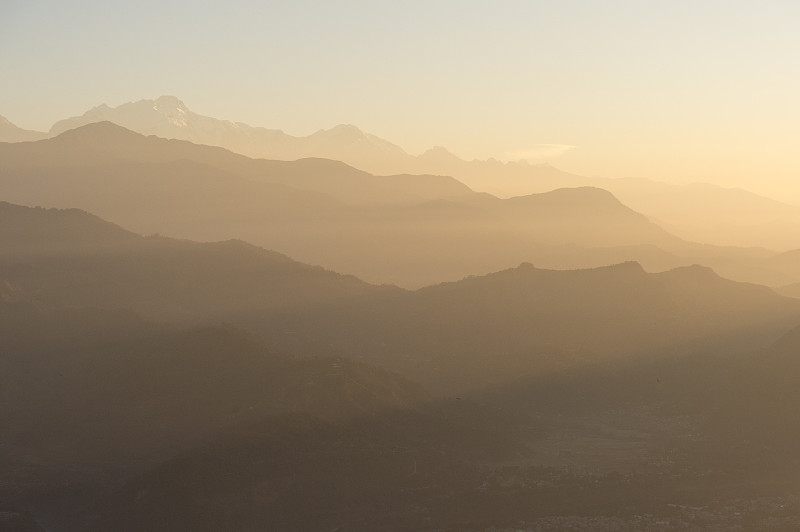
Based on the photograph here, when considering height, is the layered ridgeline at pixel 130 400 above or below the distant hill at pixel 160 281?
below

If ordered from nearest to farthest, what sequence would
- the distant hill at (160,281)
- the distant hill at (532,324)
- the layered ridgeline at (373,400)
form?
the layered ridgeline at (373,400)
the distant hill at (532,324)
the distant hill at (160,281)

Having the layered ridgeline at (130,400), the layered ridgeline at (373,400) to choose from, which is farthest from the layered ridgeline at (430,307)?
the layered ridgeline at (130,400)

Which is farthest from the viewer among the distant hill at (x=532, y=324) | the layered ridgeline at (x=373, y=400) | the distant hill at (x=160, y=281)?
the distant hill at (x=160, y=281)

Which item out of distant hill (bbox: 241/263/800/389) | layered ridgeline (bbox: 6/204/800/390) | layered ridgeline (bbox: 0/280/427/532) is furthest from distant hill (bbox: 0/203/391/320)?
layered ridgeline (bbox: 0/280/427/532)

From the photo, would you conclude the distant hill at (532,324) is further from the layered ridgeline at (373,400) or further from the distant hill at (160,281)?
the distant hill at (160,281)

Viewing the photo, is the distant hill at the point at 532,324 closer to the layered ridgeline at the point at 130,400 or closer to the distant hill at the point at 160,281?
the distant hill at the point at 160,281

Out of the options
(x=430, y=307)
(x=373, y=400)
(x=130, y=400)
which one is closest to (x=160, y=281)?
(x=430, y=307)

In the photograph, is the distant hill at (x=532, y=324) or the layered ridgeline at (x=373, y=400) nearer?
the layered ridgeline at (x=373, y=400)

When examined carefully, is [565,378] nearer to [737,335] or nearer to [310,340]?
[310,340]

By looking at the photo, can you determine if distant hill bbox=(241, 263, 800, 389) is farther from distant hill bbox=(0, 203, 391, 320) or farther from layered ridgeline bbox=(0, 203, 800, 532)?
distant hill bbox=(0, 203, 391, 320)
